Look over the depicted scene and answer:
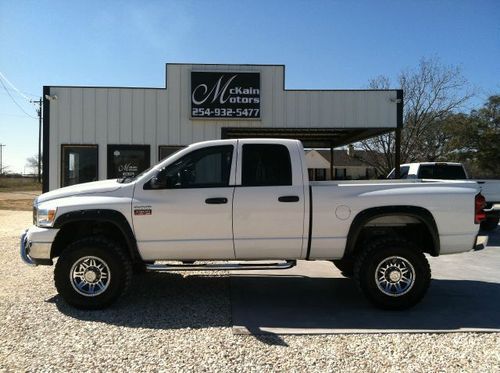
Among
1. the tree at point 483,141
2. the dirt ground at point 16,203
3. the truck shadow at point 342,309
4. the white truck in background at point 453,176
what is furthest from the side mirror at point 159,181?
the tree at point 483,141

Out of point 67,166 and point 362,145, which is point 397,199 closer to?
point 67,166

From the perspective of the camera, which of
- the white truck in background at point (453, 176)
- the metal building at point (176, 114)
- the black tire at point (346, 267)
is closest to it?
the black tire at point (346, 267)

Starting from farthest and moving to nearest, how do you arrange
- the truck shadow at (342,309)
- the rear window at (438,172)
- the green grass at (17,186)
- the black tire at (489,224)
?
the green grass at (17,186) → the rear window at (438,172) → the black tire at (489,224) → the truck shadow at (342,309)

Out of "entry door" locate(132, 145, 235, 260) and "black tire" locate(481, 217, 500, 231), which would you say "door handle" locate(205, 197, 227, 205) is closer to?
"entry door" locate(132, 145, 235, 260)

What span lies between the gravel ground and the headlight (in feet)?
3.37

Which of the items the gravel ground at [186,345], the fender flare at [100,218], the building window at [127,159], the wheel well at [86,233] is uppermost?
the building window at [127,159]

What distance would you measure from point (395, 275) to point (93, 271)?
Result: 3693 millimetres

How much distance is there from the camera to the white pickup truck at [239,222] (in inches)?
228

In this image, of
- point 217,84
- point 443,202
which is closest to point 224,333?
point 443,202

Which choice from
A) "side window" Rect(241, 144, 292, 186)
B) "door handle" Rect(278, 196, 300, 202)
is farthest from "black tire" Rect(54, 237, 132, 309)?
"door handle" Rect(278, 196, 300, 202)

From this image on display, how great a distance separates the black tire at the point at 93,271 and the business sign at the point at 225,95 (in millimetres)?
8740

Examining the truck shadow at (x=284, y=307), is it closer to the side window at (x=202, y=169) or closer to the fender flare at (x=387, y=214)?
the fender flare at (x=387, y=214)

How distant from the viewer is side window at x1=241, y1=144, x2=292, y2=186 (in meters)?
5.97

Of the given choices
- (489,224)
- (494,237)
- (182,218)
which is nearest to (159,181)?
(182,218)
